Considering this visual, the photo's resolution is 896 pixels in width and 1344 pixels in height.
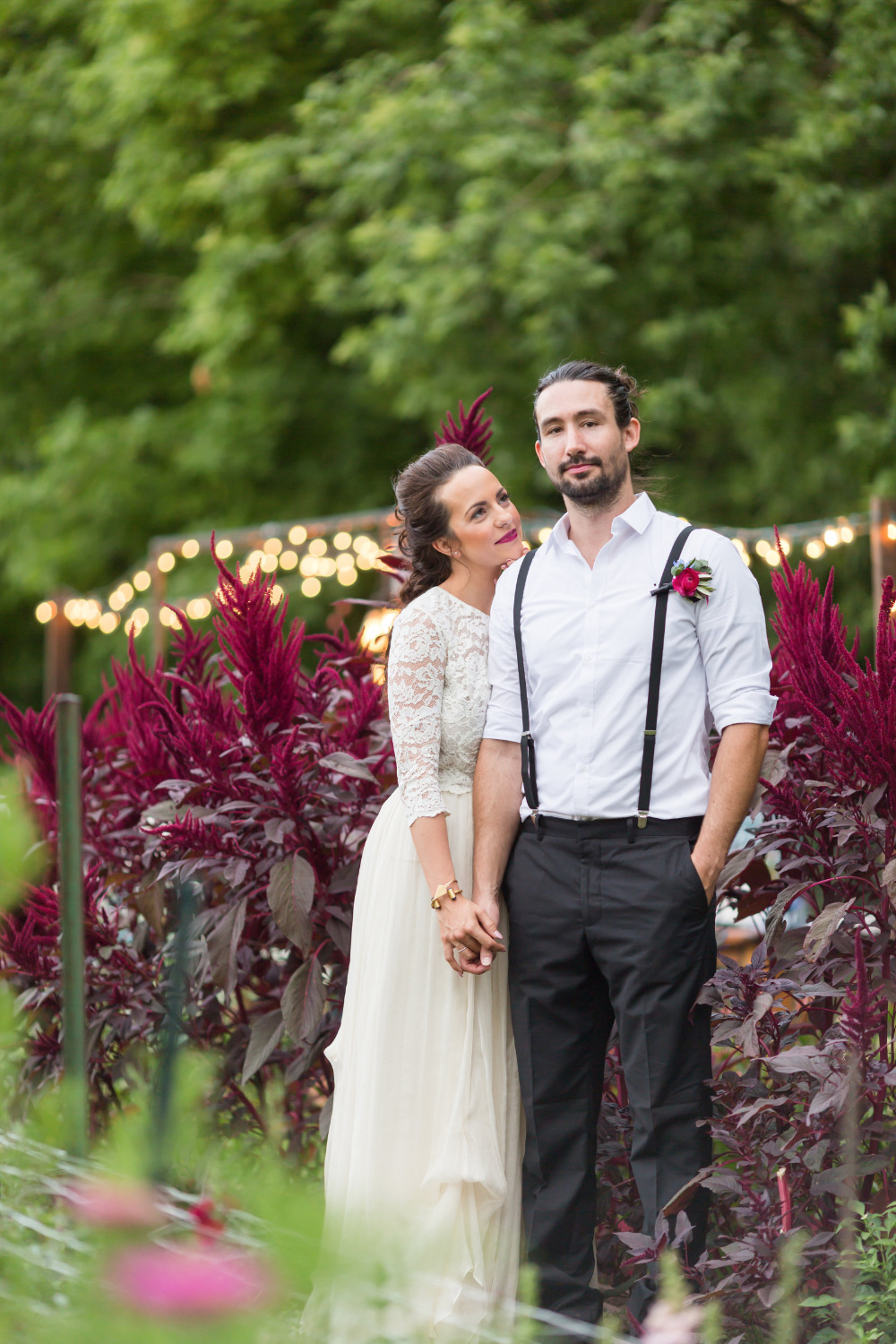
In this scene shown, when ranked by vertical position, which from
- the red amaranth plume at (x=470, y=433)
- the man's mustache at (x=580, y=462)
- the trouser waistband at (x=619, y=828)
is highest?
the red amaranth plume at (x=470, y=433)

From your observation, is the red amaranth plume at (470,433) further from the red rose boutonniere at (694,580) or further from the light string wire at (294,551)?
the light string wire at (294,551)

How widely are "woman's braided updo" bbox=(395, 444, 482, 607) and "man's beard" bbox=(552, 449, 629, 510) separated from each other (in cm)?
26

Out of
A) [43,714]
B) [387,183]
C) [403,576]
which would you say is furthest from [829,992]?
[387,183]

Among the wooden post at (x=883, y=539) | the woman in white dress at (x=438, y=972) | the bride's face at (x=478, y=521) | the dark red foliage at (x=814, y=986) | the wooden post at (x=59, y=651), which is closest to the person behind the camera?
the dark red foliage at (x=814, y=986)

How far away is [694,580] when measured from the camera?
2287 mm

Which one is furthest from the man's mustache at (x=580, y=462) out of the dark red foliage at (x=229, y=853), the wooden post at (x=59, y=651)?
the wooden post at (x=59, y=651)

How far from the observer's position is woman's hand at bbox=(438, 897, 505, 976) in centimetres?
234

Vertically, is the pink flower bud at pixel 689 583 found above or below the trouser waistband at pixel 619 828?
above

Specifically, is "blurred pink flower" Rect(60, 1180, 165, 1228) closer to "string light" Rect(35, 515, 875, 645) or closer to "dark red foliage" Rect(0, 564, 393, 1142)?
"dark red foliage" Rect(0, 564, 393, 1142)

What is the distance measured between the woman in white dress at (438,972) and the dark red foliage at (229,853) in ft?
0.63

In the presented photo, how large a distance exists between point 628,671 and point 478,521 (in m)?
0.45

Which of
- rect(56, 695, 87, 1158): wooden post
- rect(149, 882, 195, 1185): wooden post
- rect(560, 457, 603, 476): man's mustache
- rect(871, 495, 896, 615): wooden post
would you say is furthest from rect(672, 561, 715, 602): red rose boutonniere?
rect(871, 495, 896, 615): wooden post

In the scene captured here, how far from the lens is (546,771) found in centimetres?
241

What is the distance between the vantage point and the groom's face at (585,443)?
2449 mm
